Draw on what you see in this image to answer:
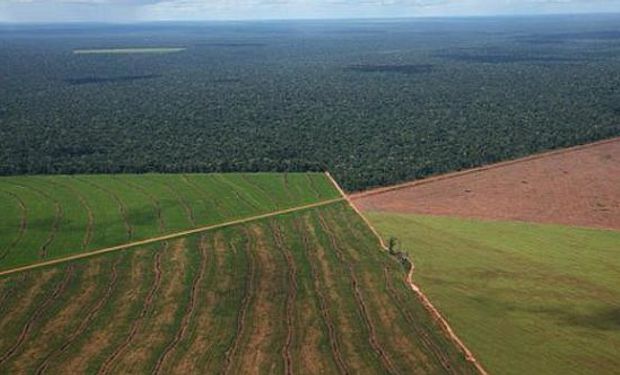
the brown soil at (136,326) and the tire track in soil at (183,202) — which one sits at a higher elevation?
the brown soil at (136,326)

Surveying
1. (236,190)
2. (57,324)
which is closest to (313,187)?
(236,190)

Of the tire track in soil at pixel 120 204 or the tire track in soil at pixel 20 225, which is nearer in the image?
the tire track in soil at pixel 20 225

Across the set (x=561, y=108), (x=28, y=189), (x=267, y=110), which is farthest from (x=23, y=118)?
(x=561, y=108)

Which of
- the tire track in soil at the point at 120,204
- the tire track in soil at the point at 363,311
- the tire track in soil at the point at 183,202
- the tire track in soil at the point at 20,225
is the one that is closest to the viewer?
the tire track in soil at the point at 363,311

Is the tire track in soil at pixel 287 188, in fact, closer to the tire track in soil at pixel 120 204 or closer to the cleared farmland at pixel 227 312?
the cleared farmland at pixel 227 312

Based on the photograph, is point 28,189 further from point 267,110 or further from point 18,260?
point 267,110

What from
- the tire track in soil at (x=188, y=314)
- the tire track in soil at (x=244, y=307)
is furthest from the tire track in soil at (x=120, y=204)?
the tire track in soil at (x=244, y=307)

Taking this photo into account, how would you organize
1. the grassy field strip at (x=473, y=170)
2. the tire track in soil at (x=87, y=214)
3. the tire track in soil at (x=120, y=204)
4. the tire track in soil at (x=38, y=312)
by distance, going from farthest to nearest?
the grassy field strip at (x=473, y=170) < the tire track in soil at (x=120, y=204) < the tire track in soil at (x=87, y=214) < the tire track in soil at (x=38, y=312)
